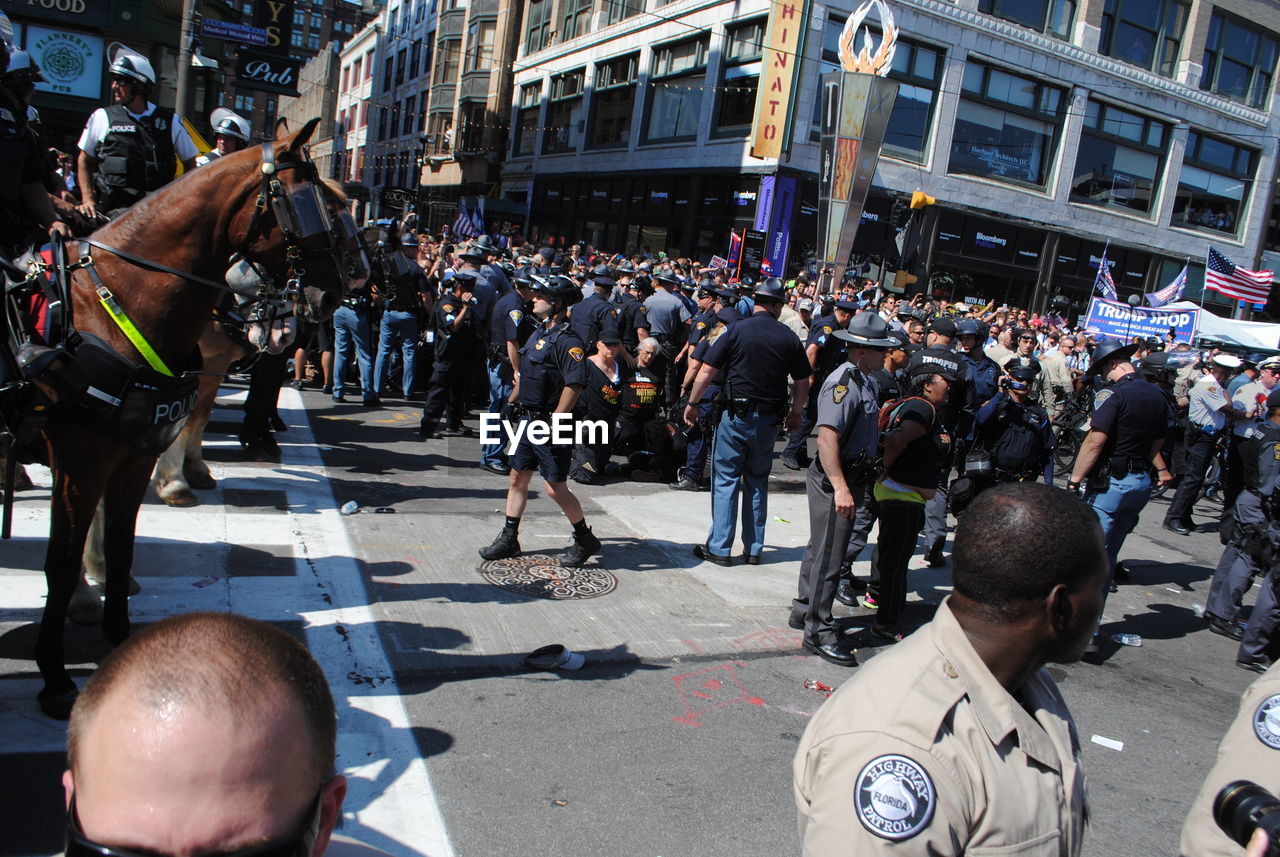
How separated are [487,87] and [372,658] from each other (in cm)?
4102

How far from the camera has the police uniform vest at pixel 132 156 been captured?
589cm

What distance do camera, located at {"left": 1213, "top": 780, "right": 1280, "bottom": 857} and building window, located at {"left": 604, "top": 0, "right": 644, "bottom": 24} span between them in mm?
31226

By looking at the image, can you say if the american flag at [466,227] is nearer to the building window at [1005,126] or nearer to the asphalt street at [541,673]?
the building window at [1005,126]

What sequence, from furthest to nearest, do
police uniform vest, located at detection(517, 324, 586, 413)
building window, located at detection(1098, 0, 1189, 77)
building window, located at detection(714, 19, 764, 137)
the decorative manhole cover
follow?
1. building window, located at detection(1098, 0, 1189, 77)
2. building window, located at detection(714, 19, 764, 137)
3. police uniform vest, located at detection(517, 324, 586, 413)
4. the decorative manhole cover

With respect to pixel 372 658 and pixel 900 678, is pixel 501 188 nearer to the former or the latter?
pixel 372 658

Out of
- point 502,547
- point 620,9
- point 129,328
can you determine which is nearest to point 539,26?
point 620,9

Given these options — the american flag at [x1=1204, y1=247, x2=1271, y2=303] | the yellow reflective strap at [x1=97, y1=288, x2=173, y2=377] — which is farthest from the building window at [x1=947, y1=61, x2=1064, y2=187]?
the yellow reflective strap at [x1=97, y1=288, x2=173, y2=377]

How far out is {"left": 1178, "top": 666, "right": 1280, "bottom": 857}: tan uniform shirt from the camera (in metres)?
2.08

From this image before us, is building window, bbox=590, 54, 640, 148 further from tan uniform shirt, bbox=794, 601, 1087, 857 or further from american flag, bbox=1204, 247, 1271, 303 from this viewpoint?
tan uniform shirt, bbox=794, 601, 1087, 857

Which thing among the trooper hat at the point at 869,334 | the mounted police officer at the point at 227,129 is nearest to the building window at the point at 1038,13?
the trooper hat at the point at 869,334

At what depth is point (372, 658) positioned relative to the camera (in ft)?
15.6

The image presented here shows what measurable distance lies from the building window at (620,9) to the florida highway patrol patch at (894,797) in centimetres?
3139

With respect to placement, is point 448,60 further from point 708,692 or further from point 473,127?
point 708,692

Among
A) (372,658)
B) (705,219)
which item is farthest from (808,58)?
(372,658)
